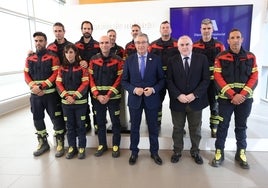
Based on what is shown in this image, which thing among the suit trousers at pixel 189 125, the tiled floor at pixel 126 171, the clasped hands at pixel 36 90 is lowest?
the tiled floor at pixel 126 171

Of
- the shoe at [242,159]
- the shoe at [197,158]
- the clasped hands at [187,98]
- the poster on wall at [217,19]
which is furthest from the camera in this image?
the poster on wall at [217,19]

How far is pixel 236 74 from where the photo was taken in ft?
8.50

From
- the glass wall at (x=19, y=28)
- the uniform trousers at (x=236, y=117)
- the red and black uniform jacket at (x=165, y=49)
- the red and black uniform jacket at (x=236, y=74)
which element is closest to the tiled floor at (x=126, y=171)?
the uniform trousers at (x=236, y=117)

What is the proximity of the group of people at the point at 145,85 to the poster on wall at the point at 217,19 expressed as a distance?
2447 mm

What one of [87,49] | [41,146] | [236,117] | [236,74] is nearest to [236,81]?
[236,74]

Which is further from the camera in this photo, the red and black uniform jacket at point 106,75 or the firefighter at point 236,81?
the red and black uniform jacket at point 106,75

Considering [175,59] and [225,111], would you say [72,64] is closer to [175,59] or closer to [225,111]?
[175,59]

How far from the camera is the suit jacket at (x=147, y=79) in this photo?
2693mm

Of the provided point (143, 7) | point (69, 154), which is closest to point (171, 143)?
point (69, 154)

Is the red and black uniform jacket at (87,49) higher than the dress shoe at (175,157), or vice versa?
the red and black uniform jacket at (87,49)

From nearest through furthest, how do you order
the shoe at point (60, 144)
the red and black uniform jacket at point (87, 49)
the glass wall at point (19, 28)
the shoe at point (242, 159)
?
the shoe at point (242, 159)
the shoe at point (60, 144)
the red and black uniform jacket at point (87, 49)
the glass wall at point (19, 28)

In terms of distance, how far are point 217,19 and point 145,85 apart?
3.41 meters

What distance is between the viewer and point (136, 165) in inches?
113

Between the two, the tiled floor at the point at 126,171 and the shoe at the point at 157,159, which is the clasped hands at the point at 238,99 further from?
the shoe at the point at 157,159
